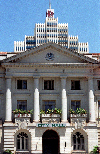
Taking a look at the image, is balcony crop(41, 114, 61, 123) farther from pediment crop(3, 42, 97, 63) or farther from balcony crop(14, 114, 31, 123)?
pediment crop(3, 42, 97, 63)

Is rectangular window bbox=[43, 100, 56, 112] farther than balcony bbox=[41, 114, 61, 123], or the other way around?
rectangular window bbox=[43, 100, 56, 112]

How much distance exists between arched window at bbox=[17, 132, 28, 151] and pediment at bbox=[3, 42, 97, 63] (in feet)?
39.1

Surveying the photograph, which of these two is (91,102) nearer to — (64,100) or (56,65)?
(64,100)

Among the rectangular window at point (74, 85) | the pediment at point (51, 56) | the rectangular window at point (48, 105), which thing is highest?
the pediment at point (51, 56)

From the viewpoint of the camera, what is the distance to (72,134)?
186ft

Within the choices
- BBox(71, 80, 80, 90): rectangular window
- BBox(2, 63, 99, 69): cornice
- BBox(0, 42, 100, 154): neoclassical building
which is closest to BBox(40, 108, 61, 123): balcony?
BBox(0, 42, 100, 154): neoclassical building

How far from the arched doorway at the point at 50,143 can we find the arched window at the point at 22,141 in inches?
122

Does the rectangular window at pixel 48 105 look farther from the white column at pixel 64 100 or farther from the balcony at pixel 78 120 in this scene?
the balcony at pixel 78 120

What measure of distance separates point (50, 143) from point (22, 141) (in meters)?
5.06

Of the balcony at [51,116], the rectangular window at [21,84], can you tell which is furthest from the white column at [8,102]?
the balcony at [51,116]

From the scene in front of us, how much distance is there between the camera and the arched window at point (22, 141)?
56.3 meters

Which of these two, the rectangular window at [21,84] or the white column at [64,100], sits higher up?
the rectangular window at [21,84]

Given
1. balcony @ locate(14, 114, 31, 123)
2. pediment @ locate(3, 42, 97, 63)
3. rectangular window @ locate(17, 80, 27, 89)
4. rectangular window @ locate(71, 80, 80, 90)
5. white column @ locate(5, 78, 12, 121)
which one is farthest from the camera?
rectangular window @ locate(71, 80, 80, 90)

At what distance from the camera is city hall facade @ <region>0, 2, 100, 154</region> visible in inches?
2200
